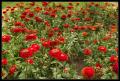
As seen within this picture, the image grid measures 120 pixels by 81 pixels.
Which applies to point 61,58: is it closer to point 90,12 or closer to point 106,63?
point 106,63

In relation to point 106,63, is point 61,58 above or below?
above

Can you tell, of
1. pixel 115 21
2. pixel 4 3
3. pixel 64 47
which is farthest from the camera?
pixel 4 3

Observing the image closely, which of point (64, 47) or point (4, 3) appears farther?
point (4, 3)

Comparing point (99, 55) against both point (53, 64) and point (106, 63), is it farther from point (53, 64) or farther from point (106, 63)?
point (53, 64)

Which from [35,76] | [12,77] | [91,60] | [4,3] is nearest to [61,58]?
[35,76]

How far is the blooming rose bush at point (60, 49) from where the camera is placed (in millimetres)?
4984

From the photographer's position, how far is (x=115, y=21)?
895 centimetres

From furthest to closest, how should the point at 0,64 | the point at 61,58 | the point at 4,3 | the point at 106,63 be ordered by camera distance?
the point at 4,3 → the point at 106,63 → the point at 0,64 → the point at 61,58

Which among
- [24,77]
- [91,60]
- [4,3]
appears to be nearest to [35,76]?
[24,77]

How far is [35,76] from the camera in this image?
4.96m

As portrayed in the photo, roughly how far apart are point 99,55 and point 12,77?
1.74m

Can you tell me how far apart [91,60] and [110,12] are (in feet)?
12.4

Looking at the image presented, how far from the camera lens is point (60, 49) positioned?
19.5ft

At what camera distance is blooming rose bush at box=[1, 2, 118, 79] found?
4984 mm
